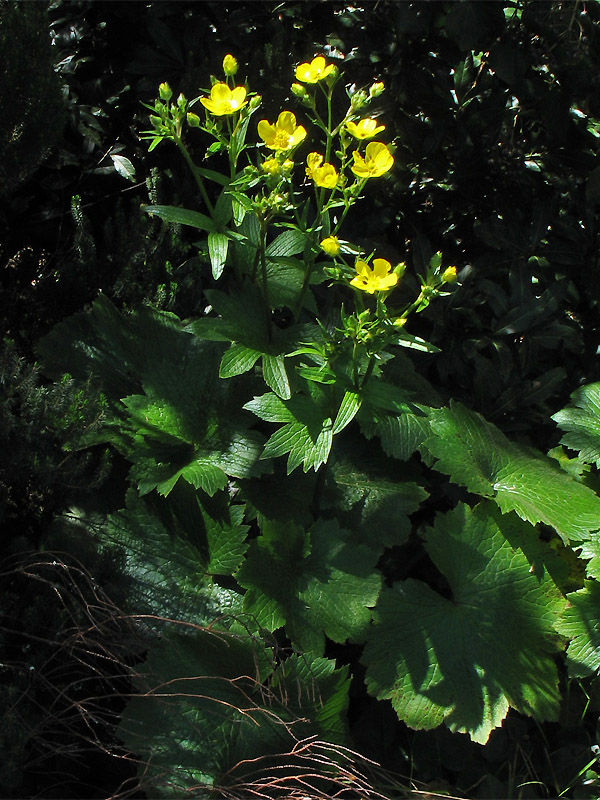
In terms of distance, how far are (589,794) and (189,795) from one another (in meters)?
0.85

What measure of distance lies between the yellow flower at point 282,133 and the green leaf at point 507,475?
716 millimetres

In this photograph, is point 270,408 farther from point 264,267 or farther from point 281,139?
point 281,139

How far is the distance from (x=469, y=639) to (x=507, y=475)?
416 millimetres

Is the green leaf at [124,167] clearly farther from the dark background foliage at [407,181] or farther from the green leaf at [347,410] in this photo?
the green leaf at [347,410]

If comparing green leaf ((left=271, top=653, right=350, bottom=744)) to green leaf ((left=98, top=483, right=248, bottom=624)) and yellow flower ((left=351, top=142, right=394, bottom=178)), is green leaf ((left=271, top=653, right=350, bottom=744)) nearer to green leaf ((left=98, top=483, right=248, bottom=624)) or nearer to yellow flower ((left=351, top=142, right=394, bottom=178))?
green leaf ((left=98, top=483, right=248, bottom=624))

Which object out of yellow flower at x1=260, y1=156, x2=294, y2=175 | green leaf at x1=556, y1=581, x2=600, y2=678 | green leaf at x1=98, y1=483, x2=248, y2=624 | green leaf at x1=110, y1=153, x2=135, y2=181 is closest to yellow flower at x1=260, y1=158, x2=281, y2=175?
yellow flower at x1=260, y1=156, x2=294, y2=175

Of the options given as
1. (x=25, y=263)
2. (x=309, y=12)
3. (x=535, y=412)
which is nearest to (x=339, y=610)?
(x=535, y=412)

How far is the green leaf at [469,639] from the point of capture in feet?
5.31

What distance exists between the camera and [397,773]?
1.73 m

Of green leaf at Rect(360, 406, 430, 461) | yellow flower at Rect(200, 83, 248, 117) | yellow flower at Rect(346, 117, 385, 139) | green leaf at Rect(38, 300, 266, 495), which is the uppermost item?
yellow flower at Rect(200, 83, 248, 117)

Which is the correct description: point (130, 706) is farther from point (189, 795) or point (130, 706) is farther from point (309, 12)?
point (309, 12)

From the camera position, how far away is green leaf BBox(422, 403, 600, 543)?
5.85 ft

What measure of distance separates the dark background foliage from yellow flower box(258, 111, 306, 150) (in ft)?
1.94

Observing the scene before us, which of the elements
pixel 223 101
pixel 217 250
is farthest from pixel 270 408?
pixel 223 101
